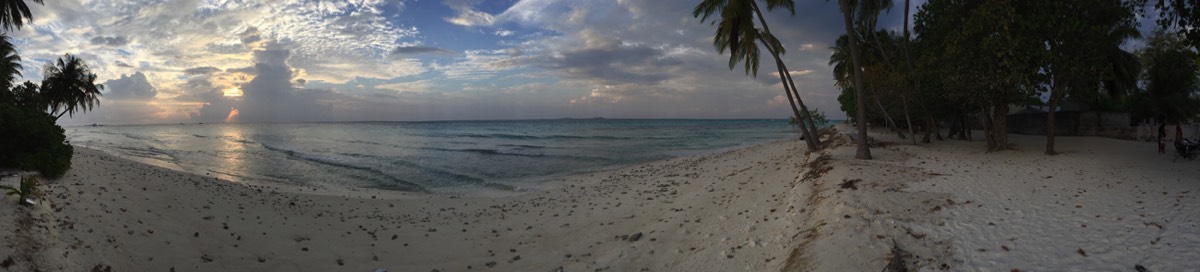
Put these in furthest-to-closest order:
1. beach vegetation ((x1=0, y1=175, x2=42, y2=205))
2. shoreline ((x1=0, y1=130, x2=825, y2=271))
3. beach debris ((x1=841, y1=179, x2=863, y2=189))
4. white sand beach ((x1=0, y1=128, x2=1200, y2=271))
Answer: beach debris ((x1=841, y1=179, x2=863, y2=189)) → shoreline ((x1=0, y1=130, x2=825, y2=271)) → beach vegetation ((x1=0, y1=175, x2=42, y2=205)) → white sand beach ((x1=0, y1=128, x2=1200, y2=271))

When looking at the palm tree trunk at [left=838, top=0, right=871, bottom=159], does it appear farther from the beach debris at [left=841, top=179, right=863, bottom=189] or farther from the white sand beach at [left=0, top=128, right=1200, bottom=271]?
the beach debris at [left=841, top=179, right=863, bottom=189]

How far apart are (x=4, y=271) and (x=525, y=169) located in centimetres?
1945

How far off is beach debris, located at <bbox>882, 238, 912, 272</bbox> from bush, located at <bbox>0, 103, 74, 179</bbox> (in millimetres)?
12715

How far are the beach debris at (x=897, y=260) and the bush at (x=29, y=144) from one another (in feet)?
41.7

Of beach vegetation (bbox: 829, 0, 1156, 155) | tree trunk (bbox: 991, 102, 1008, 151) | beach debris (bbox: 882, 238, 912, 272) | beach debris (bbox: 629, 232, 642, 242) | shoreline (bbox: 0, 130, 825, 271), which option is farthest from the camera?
→ tree trunk (bbox: 991, 102, 1008, 151)

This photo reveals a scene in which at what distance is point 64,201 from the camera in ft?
22.7

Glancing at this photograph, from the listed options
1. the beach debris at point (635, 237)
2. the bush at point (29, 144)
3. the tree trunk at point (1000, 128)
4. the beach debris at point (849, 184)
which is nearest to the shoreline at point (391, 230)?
the beach debris at point (635, 237)

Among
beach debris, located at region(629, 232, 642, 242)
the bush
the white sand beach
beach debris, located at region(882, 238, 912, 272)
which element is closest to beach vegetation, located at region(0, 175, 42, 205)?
the white sand beach

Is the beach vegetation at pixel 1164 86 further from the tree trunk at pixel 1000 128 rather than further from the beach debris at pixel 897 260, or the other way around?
the beach debris at pixel 897 260

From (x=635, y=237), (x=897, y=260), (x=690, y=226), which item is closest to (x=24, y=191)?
(x=635, y=237)

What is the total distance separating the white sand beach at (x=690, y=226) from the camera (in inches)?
209

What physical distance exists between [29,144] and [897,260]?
44.9 feet

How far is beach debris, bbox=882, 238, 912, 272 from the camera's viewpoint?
4.94 m

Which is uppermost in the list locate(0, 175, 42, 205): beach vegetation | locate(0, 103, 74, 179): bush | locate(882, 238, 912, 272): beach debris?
locate(0, 103, 74, 179): bush
